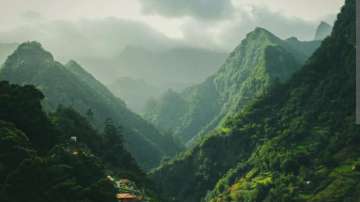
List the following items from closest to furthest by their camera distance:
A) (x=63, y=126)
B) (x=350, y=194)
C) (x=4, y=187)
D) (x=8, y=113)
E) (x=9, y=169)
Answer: (x=4, y=187) < (x=9, y=169) < (x=8, y=113) < (x=63, y=126) < (x=350, y=194)

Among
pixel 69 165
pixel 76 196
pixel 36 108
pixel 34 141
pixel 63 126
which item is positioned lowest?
pixel 76 196

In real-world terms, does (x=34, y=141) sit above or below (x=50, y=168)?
above

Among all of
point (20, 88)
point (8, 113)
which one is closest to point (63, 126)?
point (20, 88)

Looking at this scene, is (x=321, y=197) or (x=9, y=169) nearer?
(x=9, y=169)

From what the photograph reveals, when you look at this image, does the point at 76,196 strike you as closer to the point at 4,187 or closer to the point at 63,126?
the point at 4,187

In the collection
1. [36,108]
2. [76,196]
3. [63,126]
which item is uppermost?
[63,126]

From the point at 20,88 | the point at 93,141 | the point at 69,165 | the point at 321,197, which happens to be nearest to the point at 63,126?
the point at 93,141

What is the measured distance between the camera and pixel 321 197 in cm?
19800

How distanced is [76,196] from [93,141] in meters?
88.3

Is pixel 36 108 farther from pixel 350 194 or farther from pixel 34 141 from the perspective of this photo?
pixel 350 194

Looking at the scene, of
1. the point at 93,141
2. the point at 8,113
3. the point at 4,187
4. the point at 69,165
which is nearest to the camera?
the point at 4,187

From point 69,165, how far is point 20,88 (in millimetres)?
25887

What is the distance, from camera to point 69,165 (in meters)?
80.1

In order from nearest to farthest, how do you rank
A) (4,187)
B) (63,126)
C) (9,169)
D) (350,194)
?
1. (4,187)
2. (9,169)
3. (63,126)
4. (350,194)
